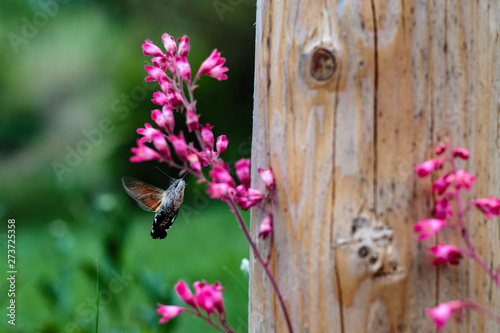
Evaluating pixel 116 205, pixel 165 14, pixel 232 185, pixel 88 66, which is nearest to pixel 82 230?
pixel 88 66

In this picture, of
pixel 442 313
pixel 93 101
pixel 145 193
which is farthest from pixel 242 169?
pixel 93 101

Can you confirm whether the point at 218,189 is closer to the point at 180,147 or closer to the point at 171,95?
the point at 180,147

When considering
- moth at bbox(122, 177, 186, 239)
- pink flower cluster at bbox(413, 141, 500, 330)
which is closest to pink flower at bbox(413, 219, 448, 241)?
pink flower cluster at bbox(413, 141, 500, 330)

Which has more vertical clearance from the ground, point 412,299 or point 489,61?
point 489,61

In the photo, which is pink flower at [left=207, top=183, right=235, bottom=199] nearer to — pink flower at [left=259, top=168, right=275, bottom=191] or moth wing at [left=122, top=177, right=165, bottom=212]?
pink flower at [left=259, top=168, right=275, bottom=191]

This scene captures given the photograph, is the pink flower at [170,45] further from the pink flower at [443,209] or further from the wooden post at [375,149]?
the pink flower at [443,209]

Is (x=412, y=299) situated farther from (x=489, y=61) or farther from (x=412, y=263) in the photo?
(x=489, y=61)
